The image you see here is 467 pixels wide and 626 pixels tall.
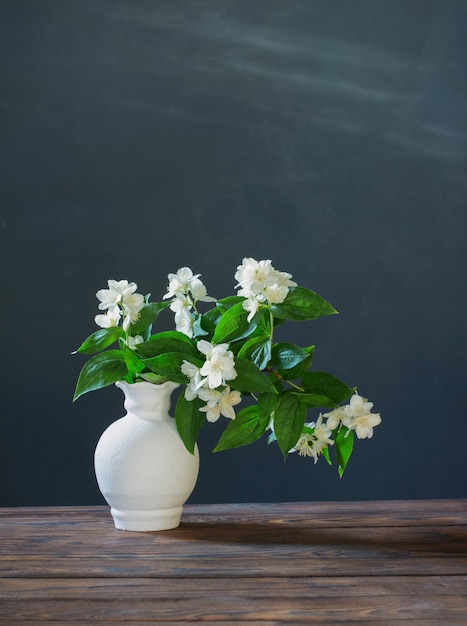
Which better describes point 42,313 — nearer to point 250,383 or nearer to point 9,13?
point 9,13

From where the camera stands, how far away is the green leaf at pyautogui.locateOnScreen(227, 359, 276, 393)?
1.14 m

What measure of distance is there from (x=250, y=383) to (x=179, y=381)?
10cm

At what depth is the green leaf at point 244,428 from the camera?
1191mm

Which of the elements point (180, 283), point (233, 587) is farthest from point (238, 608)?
point (180, 283)

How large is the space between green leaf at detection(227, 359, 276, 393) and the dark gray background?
1660 mm

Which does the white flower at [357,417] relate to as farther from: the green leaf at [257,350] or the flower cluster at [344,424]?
the green leaf at [257,350]

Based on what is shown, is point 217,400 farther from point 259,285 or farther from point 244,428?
point 259,285

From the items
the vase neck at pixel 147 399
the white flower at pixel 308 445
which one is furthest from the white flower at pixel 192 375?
the white flower at pixel 308 445

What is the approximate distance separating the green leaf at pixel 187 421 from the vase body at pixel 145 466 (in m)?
0.03

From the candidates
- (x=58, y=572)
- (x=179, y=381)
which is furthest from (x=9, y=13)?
(x=58, y=572)

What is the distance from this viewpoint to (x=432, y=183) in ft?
9.50

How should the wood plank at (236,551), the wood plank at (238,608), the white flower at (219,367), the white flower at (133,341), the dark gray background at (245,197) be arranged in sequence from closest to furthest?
the wood plank at (238,608), the wood plank at (236,551), the white flower at (219,367), the white flower at (133,341), the dark gray background at (245,197)

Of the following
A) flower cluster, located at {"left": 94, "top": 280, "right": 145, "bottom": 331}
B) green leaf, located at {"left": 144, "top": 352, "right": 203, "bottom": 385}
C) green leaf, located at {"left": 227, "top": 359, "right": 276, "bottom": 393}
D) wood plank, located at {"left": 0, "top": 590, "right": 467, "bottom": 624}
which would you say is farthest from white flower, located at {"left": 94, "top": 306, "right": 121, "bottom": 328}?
wood plank, located at {"left": 0, "top": 590, "right": 467, "bottom": 624}

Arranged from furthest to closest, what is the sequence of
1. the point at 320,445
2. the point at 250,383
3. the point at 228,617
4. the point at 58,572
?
1. the point at 320,445
2. the point at 250,383
3. the point at 58,572
4. the point at 228,617
